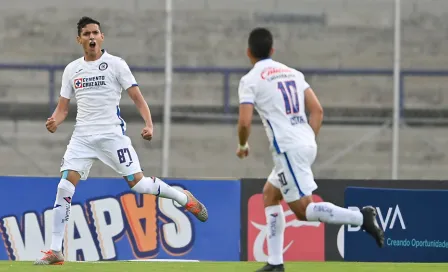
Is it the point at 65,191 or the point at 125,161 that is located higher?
the point at 125,161

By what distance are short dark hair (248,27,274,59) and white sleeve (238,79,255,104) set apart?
0.29m

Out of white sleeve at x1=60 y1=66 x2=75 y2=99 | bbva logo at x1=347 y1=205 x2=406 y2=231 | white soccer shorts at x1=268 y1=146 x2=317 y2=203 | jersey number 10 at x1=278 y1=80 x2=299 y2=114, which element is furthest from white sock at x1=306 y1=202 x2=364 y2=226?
bbva logo at x1=347 y1=205 x2=406 y2=231

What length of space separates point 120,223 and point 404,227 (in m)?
3.38

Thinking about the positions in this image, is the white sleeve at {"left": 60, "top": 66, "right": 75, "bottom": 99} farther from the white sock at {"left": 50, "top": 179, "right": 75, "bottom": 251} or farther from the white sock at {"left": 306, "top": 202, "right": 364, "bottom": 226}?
the white sock at {"left": 306, "top": 202, "right": 364, "bottom": 226}

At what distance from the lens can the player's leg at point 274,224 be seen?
9508 millimetres

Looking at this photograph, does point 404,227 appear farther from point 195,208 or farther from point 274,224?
point 274,224

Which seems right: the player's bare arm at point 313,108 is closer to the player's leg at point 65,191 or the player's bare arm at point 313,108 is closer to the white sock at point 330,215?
the white sock at point 330,215

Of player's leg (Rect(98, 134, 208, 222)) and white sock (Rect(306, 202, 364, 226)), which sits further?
player's leg (Rect(98, 134, 208, 222))

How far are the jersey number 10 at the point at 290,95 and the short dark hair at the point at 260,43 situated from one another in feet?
0.90

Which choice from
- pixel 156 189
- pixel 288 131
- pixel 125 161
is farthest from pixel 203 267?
pixel 288 131

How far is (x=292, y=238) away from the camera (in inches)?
566

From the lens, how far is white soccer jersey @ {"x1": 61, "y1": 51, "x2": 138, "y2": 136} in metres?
10.8

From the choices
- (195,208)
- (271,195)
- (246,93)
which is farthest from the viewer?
(195,208)

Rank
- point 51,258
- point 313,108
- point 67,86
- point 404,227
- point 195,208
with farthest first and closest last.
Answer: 1. point 404,227
2. point 195,208
3. point 67,86
4. point 51,258
5. point 313,108
